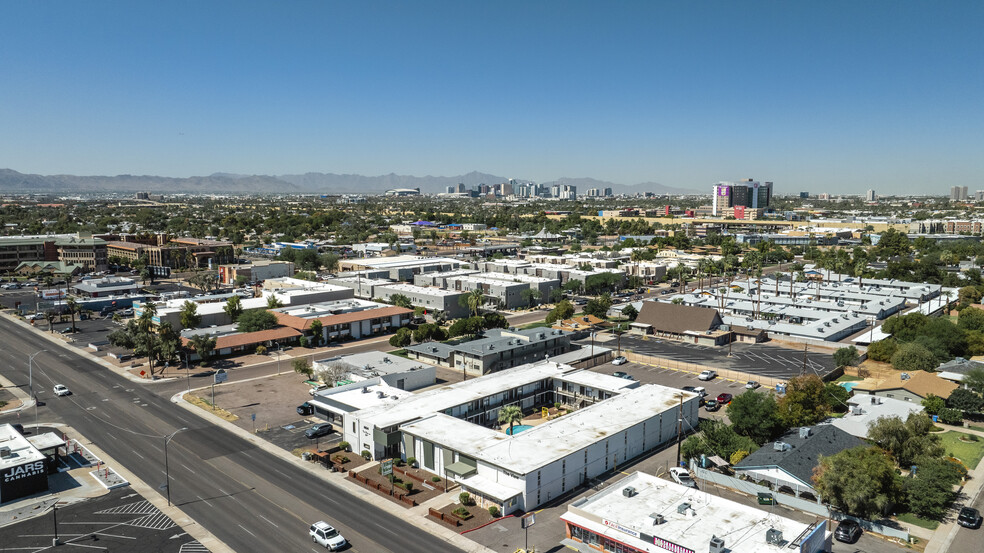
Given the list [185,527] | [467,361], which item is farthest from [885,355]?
[185,527]

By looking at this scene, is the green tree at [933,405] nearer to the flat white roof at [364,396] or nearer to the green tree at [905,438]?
the green tree at [905,438]

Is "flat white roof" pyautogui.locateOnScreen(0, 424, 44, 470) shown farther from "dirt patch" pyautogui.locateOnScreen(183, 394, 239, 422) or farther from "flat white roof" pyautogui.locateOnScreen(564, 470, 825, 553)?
"flat white roof" pyautogui.locateOnScreen(564, 470, 825, 553)

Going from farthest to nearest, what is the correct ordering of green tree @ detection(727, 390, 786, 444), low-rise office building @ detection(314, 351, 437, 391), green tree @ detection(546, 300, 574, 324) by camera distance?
green tree @ detection(546, 300, 574, 324), low-rise office building @ detection(314, 351, 437, 391), green tree @ detection(727, 390, 786, 444)

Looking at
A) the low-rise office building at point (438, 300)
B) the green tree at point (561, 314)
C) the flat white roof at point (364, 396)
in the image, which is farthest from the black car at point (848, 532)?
the low-rise office building at point (438, 300)

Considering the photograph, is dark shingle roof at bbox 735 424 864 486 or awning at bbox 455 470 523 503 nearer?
awning at bbox 455 470 523 503

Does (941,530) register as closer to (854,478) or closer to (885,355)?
(854,478)

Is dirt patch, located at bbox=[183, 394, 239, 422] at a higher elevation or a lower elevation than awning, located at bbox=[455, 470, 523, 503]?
lower

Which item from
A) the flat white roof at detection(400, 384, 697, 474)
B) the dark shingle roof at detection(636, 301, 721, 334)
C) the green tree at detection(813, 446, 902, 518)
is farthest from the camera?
the dark shingle roof at detection(636, 301, 721, 334)

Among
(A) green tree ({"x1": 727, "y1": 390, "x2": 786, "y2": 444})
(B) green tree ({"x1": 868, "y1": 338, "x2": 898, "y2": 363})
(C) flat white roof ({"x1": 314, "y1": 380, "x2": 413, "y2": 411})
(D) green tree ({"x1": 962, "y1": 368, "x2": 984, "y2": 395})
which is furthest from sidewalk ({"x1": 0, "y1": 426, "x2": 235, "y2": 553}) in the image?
(B) green tree ({"x1": 868, "y1": 338, "x2": 898, "y2": 363})

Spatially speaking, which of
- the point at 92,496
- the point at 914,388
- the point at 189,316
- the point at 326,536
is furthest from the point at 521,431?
the point at 189,316
